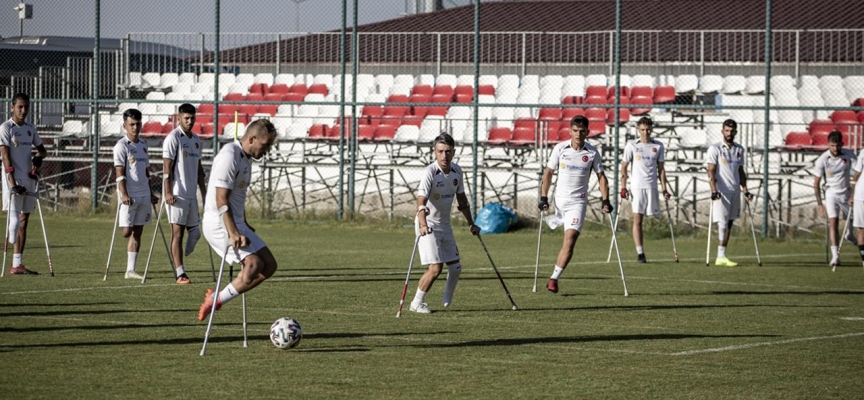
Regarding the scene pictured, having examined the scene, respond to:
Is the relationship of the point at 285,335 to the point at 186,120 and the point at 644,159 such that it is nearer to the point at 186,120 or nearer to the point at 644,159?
the point at 186,120

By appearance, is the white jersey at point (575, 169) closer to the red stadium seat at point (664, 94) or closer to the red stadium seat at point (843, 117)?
the red stadium seat at point (843, 117)

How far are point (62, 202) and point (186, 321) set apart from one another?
836 inches

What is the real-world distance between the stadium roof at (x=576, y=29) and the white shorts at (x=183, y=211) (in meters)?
20.1

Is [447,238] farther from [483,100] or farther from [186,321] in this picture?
[483,100]

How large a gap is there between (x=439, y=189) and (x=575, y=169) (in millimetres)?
3376

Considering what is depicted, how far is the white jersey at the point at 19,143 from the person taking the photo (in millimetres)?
16875

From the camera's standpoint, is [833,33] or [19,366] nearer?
[19,366]

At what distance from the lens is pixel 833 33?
37000 millimetres

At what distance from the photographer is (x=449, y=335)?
11.9 m

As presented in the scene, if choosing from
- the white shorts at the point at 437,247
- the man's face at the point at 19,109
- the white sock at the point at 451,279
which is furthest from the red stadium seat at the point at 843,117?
the man's face at the point at 19,109

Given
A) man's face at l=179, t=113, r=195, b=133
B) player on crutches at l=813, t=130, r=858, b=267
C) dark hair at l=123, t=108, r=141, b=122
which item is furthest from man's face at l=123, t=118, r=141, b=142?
player on crutches at l=813, t=130, r=858, b=267

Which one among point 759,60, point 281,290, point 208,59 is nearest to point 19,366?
point 281,290

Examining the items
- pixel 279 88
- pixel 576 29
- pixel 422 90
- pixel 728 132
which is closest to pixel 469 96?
pixel 422 90

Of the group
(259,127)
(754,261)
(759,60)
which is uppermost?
(759,60)
